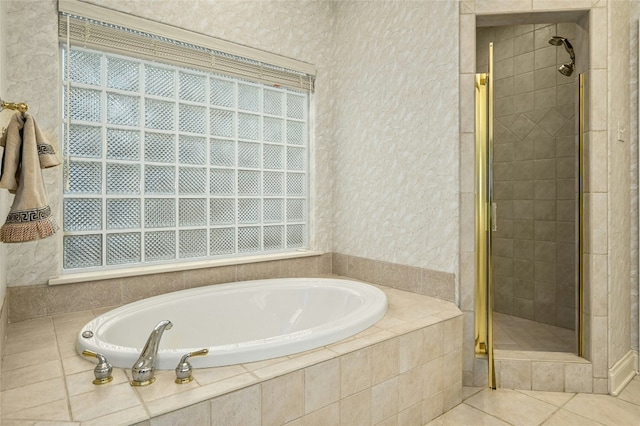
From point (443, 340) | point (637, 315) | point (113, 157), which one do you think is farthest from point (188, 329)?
point (637, 315)

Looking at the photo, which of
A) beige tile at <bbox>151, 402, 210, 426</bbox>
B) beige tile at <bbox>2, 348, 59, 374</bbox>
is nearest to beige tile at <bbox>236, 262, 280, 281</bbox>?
beige tile at <bbox>2, 348, 59, 374</bbox>

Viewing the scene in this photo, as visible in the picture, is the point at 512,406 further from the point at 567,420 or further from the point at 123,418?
the point at 123,418

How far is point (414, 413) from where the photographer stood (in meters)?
1.65

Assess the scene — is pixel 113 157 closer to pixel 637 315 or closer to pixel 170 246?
pixel 170 246

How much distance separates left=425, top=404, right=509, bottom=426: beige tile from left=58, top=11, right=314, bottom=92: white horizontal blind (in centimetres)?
230

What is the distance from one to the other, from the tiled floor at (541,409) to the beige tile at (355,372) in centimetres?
54

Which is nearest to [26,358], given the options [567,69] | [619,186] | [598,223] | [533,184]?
[598,223]

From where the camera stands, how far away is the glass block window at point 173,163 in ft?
6.49

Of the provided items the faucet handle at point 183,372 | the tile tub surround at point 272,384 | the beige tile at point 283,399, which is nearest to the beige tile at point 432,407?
the tile tub surround at point 272,384

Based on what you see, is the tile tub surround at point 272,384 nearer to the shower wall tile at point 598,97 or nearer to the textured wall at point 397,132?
the textured wall at point 397,132

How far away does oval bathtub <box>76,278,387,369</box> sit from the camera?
1281 millimetres

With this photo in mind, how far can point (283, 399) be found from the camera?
1.22m

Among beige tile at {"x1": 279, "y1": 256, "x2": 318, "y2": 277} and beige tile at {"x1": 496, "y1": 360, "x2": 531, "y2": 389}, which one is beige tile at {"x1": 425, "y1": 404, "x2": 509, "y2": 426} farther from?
beige tile at {"x1": 279, "y1": 256, "x2": 318, "y2": 277}

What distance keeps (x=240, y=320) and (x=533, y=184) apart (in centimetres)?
252
